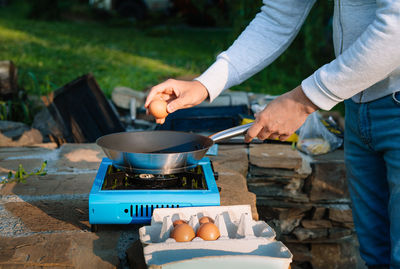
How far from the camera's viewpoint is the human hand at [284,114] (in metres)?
1.48

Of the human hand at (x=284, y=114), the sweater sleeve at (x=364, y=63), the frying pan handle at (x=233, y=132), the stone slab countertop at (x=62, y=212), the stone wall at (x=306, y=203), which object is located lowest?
the stone wall at (x=306, y=203)

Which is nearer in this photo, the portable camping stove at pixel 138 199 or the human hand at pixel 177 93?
the portable camping stove at pixel 138 199

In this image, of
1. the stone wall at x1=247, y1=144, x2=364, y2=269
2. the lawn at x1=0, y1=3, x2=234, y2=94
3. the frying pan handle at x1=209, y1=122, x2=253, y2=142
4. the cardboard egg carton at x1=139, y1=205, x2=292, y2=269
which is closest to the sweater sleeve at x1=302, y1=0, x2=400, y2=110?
the frying pan handle at x1=209, y1=122, x2=253, y2=142

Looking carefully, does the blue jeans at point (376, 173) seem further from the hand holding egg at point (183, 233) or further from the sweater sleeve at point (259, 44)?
the hand holding egg at point (183, 233)

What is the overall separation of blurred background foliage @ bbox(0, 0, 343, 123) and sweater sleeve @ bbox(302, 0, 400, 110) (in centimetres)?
320

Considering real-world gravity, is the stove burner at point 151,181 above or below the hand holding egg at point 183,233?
above

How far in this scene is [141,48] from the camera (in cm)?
876

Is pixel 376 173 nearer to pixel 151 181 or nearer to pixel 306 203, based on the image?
pixel 151 181

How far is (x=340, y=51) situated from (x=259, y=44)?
381 mm

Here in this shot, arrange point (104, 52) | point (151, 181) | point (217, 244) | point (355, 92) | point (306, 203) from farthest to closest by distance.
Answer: point (104, 52) < point (306, 203) < point (151, 181) < point (355, 92) < point (217, 244)

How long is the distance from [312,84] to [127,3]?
1311cm

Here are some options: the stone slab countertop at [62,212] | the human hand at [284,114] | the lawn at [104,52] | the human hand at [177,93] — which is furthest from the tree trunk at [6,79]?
the human hand at [284,114]

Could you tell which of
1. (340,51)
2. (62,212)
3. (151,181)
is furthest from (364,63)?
(62,212)

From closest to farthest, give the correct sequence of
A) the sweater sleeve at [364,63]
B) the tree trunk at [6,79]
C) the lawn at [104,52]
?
the sweater sleeve at [364,63], the tree trunk at [6,79], the lawn at [104,52]
